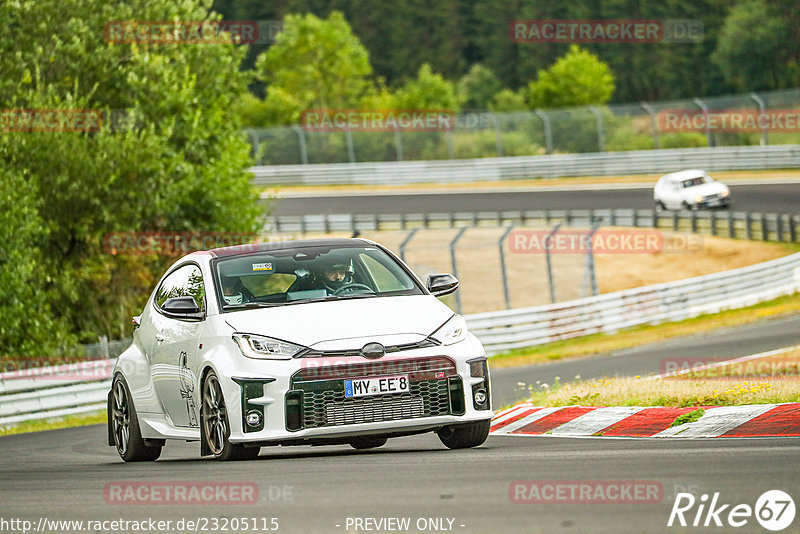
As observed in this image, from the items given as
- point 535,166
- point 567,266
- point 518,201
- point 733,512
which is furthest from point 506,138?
point 733,512

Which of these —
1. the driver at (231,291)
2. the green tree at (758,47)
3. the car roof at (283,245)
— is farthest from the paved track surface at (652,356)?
the green tree at (758,47)

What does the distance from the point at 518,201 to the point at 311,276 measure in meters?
41.4

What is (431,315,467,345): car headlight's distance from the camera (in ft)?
28.7

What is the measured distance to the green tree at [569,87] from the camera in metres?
87.3

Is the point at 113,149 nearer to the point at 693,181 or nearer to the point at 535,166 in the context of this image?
the point at 693,181

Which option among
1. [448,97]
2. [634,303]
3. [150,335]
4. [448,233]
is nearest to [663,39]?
[448,97]

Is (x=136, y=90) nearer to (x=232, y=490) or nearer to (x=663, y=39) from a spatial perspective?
(x=232, y=490)

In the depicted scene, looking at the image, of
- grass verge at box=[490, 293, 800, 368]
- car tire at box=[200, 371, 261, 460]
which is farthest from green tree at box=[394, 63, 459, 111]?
car tire at box=[200, 371, 261, 460]

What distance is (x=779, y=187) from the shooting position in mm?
48156

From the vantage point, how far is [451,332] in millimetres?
8859

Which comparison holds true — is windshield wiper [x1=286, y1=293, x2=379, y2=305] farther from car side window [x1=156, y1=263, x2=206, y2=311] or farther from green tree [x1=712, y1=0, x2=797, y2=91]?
green tree [x1=712, y1=0, x2=797, y2=91]

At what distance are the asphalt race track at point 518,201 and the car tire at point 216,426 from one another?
35.8 metres

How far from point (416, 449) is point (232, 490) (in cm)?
271

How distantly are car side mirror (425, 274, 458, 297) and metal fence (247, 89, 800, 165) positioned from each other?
148 feet
